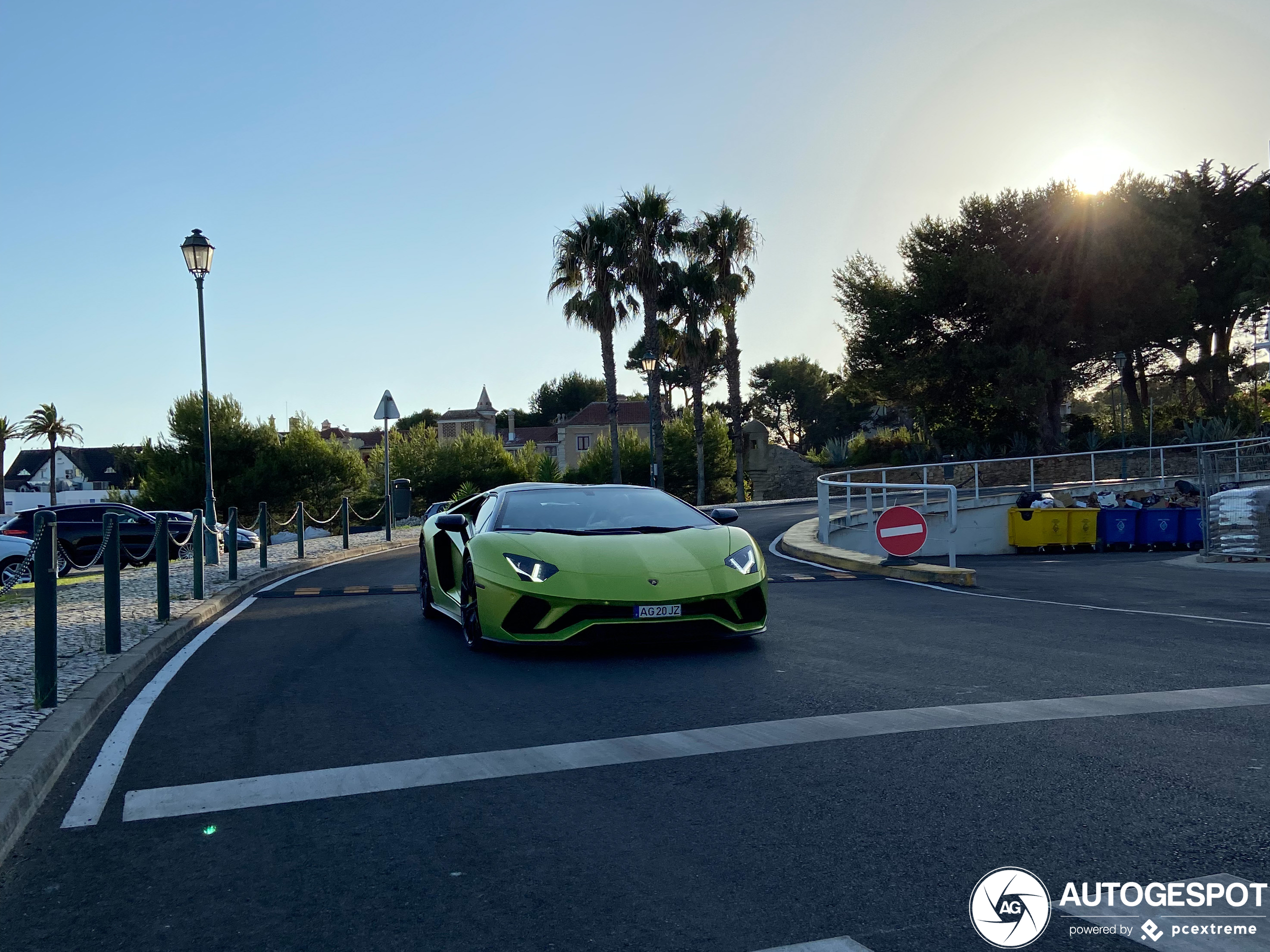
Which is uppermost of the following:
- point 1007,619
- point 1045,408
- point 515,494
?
point 1045,408

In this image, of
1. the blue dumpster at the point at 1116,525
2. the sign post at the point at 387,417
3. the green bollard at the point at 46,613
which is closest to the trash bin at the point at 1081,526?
the blue dumpster at the point at 1116,525

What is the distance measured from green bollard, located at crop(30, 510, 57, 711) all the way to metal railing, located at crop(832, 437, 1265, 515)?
1997cm

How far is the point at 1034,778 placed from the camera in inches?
165

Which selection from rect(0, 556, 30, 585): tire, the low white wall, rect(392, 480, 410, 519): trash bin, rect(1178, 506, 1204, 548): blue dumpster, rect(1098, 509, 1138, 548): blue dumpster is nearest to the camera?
rect(0, 556, 30, 585): tire

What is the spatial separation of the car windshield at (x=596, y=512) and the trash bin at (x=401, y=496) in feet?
74.7

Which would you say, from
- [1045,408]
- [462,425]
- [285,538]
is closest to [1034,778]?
[285,538]

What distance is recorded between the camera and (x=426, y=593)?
10.2 m

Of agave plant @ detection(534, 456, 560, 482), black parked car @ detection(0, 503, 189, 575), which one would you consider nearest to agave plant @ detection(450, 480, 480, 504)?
agave plant @ detection(534, 456, 560, 482)

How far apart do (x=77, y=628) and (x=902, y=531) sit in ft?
31.8

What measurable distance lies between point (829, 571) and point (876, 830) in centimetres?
1186

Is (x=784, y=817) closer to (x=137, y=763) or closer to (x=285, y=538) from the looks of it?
(x=137, y=763)

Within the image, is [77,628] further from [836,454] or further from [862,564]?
[836,454]

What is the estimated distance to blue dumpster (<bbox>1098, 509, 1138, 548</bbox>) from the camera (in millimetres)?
23453

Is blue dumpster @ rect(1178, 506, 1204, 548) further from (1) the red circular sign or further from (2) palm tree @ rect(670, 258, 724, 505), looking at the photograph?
(2) palm tree @ rect(670, 258, 724, 505)
